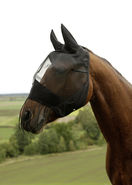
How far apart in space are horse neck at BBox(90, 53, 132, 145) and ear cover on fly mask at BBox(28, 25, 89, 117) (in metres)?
0.17

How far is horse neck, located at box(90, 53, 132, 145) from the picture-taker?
10.1 ft

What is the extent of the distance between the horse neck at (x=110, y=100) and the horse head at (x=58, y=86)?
0.14 meters

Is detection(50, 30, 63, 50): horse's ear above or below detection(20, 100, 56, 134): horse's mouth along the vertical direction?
above

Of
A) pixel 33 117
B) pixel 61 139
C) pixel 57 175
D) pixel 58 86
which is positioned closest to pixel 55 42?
pixel 58 86

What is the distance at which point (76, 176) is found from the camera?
77.3ft

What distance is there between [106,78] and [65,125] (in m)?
38.9

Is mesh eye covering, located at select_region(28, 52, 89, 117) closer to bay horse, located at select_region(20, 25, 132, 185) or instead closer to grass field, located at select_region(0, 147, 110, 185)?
bay horse, located at select_region(20, 25, 132, 185)

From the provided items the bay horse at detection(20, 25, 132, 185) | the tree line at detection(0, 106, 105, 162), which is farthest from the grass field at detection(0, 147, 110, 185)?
the bay horse at detection(20, 25, 132, 185)

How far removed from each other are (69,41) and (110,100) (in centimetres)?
86

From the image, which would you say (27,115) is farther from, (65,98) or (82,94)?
(82,94)

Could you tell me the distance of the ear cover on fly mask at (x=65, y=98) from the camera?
288 cm

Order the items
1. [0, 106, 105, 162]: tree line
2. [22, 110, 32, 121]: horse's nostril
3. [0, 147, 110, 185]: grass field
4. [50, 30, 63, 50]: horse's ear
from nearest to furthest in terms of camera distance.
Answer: [22, 110, 32, 121]: horse's nostril, [50, 30, 63, 50]: horse's ear, [0, 147, 110, 185]: grass field, [0, 106, 105, 162]: tree line

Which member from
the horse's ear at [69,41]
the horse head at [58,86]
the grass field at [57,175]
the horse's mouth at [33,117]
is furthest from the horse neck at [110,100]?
the grass field at [57,175]

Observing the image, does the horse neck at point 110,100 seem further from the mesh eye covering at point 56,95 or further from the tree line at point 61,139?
the tree line at point 61,139
